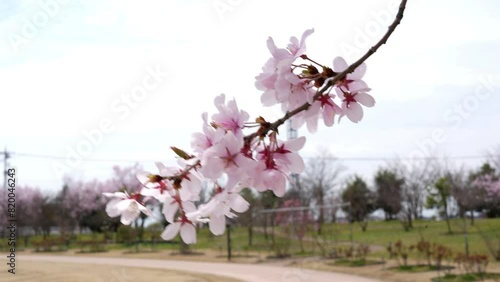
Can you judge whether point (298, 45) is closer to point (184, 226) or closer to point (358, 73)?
point (358, 73)

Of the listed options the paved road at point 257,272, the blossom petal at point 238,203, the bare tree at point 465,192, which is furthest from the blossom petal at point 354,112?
the bare tree at point 465,192

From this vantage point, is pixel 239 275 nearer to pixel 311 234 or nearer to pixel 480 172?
pixel 311 234

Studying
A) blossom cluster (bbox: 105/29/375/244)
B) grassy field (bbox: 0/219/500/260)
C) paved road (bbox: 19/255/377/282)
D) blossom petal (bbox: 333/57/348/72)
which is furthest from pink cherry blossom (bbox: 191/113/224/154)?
grassy field (bbox: 0/219/500/260)

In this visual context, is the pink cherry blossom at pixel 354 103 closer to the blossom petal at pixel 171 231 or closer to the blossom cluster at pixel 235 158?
the blossom cluster at pixel 235 158

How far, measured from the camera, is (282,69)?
0.86 m

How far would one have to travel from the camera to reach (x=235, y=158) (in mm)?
750

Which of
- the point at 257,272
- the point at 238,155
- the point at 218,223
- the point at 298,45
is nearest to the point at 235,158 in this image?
the point at 238,155

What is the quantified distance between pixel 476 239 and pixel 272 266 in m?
8.46

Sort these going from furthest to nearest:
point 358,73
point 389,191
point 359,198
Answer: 1. point 359,198
2. point 389,191
3. point 358,73

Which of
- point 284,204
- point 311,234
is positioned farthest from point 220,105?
point 284,204

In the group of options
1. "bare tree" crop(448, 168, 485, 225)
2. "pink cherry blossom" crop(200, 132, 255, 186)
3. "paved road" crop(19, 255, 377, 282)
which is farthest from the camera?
"bare tree" crop(448, 168, 485, 225)

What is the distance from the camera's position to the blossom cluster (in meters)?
0.76

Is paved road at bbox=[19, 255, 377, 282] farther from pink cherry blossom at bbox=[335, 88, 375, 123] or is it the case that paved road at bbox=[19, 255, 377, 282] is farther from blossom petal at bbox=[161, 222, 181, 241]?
blossom petal at bbox=[161, 222, 181, 241]

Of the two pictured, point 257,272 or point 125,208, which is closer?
point 125,208
